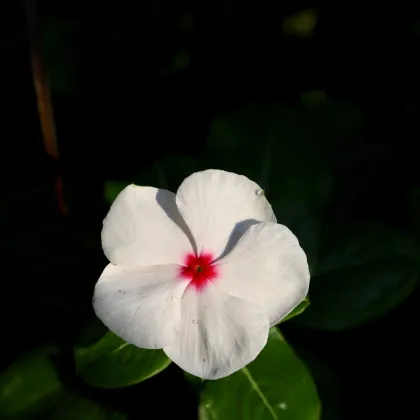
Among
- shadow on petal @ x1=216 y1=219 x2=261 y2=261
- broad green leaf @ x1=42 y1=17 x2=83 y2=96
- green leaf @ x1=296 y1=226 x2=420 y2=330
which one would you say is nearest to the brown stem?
shadow on petal @ x1=216 y1=219 x2=261 y2=261

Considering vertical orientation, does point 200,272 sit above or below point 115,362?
above

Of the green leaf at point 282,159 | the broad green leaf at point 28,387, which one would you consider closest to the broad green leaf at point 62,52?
the green leaf at point 282,159

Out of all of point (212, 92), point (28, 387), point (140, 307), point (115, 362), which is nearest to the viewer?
point (140, 307)

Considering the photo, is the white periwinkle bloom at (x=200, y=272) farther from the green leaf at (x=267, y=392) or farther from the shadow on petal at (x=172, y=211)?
the green leaf at (x=267, y=392)

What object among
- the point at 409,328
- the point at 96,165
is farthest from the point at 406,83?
the point at 96,165

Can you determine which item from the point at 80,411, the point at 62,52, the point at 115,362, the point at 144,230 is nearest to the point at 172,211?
the point at 144,230

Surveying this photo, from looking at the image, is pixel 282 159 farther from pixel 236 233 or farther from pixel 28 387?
pixel 28 387

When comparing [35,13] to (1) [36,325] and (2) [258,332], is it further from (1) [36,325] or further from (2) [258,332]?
(1) [36,325]
